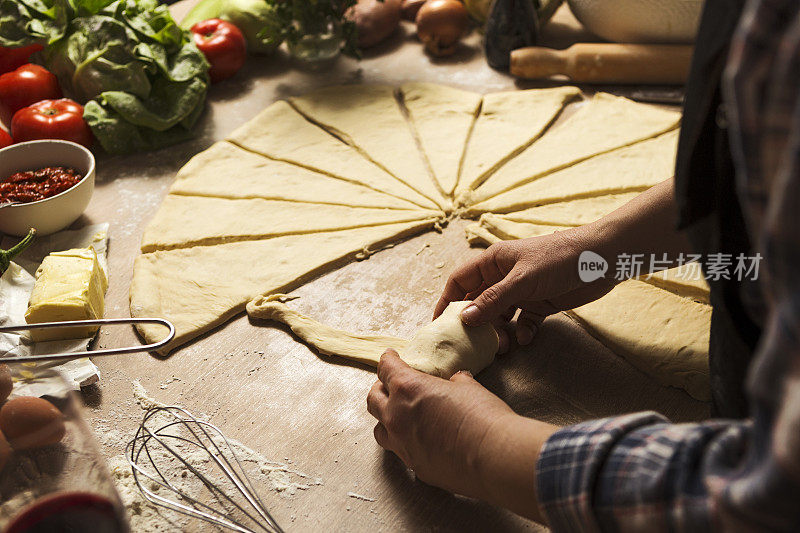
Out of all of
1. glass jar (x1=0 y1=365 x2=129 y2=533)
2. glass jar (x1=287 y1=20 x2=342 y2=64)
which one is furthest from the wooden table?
glass jar (x1=287 y1=20 x2=342 y2=64)

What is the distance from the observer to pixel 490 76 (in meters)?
3.33

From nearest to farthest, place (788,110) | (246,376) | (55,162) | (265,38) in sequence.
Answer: (788,110) < (246,376) < (55,162) < (265,38)

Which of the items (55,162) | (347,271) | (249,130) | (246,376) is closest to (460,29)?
(249,130)

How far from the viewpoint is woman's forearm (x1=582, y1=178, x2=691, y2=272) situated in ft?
5.73

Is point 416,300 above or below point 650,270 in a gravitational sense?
below

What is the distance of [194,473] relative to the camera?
5.58 feet

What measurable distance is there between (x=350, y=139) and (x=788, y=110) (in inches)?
90.9

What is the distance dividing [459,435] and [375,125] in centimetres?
183

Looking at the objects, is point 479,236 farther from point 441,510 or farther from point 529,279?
point 441,510

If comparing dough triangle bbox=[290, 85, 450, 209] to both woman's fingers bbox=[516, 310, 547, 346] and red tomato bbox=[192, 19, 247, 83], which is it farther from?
woman's fingers bbox=[516, 310, 547, 346]

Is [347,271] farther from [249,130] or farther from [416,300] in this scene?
[249,130]

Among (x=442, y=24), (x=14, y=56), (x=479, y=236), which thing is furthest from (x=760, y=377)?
(x=14, y=56)

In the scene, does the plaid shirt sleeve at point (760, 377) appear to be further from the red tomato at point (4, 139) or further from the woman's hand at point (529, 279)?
the red tomato at point (4, 139)

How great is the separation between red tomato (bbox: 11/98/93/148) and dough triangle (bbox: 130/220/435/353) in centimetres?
77
